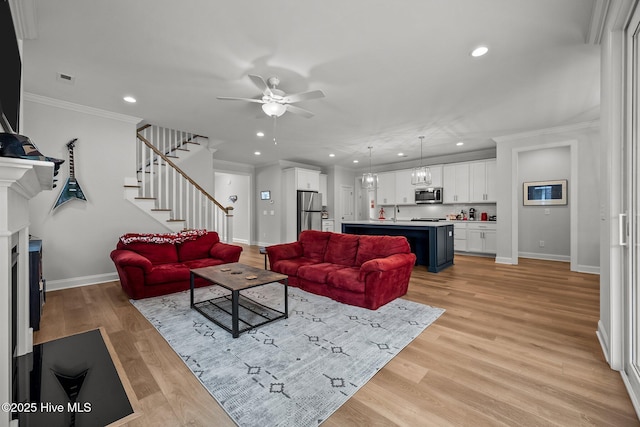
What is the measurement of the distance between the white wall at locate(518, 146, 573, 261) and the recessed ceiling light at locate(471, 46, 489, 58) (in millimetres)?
4760

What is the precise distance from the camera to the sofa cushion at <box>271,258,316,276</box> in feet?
12.6

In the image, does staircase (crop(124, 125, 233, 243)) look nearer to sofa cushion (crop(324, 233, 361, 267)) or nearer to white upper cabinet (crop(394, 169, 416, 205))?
sofa cushion (crop(324, 233, 361, 267))

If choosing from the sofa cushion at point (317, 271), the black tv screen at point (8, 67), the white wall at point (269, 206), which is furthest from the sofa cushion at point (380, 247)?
the white wall at point (269, 206)

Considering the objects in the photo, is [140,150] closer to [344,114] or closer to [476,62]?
[344,114]

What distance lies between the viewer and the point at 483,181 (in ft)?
21.8

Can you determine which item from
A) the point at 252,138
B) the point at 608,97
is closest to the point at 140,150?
the point at 252,138

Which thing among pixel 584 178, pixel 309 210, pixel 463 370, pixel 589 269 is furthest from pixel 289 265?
pixel 584 178

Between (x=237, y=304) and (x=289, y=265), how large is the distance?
1.49m

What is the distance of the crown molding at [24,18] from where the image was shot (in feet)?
6.42

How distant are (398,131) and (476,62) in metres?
2.42

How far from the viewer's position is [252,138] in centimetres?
568

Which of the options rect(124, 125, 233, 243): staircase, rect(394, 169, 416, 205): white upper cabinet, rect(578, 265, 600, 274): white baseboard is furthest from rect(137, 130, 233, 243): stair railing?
rect(578, 265, 600, 274): white baseboard

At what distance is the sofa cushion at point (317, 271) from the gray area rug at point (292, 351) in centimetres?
27

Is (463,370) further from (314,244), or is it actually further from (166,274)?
(166,274)
